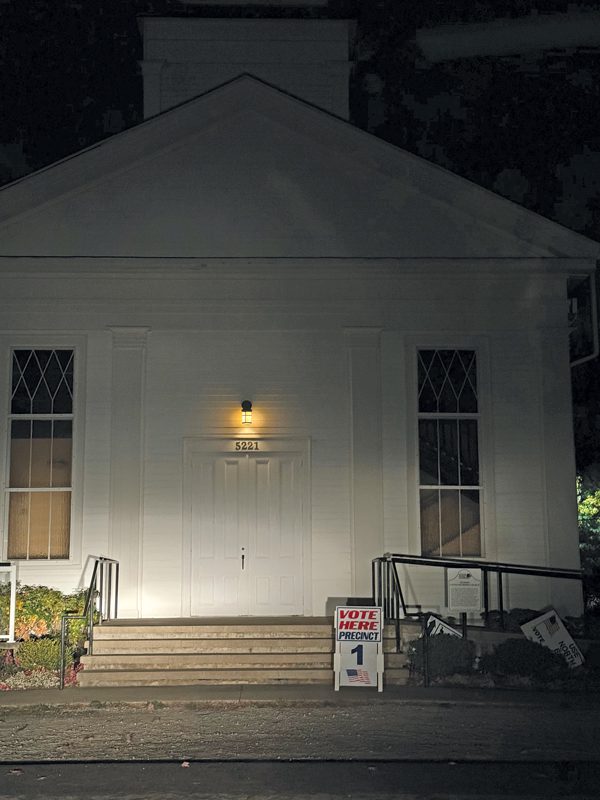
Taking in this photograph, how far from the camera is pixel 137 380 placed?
496 inches

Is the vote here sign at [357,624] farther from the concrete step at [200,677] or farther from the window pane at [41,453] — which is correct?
the window pane at [41,453]

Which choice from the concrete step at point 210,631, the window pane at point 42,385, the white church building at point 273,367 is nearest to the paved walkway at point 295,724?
the concrete step at point 210,631

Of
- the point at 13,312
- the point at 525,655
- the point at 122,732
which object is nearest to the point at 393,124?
the point at 13,312

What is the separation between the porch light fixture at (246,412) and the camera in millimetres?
12484

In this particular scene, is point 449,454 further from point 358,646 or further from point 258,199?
point 258,199

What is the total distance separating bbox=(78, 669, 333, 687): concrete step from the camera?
407 inches

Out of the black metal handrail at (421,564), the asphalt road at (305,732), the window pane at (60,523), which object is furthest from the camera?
the window pane at (60,523)

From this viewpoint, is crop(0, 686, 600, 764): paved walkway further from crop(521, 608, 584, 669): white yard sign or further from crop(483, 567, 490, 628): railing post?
crop(483, 567, 490, 628): railing post

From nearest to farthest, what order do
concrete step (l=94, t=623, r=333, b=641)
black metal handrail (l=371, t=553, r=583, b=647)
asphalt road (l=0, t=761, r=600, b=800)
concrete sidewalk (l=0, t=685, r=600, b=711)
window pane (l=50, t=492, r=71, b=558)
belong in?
1. asphalt road (l=0, t=761, r=600, b=800)
2. concrete sidewalk (l=0, t=685, r=600, b=711)
3. concrete step (l=94, t=623, r=333, b=641)
4. black metal handrail (l=371, t=553, r=583, b=647)
5. window pane (l=50, t=492, r=71, b=558)

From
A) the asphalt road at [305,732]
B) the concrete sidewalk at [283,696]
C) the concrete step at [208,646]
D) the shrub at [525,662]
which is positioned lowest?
the asphalt road at [305,732]

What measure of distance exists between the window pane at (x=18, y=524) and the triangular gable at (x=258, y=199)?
3.36 metres

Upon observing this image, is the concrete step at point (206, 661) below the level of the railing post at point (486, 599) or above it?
below

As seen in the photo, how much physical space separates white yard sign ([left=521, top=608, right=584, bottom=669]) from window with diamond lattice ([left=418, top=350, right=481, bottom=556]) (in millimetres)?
1740

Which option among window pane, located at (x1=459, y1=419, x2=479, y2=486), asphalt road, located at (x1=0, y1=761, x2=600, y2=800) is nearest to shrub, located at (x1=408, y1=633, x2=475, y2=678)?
window pane, located at (x1=459, y1=419, x2=479, y2=486)
